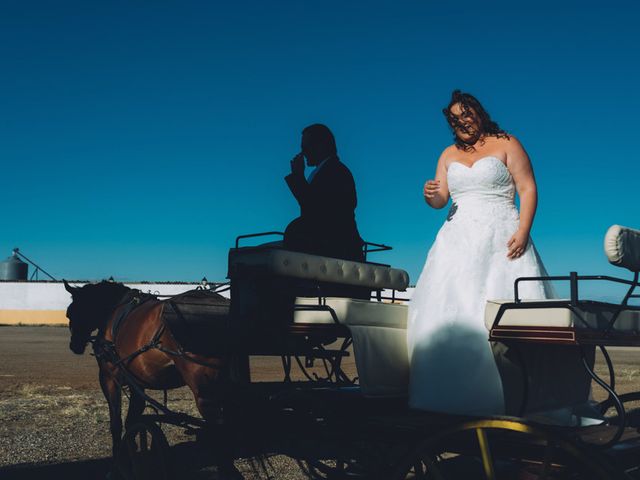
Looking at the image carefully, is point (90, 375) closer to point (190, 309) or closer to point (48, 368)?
point (48, 368)

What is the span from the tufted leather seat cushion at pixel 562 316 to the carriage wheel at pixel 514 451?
0.53 metres

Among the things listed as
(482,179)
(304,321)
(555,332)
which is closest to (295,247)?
(304,321)

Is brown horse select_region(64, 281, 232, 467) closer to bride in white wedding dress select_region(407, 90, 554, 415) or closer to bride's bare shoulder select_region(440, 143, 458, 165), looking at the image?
bride in white wedding dress select_region(407, 90, 554, 415)

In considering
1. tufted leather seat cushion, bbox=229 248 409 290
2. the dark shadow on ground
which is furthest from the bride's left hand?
the dark shadow on ground

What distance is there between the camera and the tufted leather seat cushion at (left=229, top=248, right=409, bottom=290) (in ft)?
14.3

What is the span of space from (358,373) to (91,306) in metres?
4.50

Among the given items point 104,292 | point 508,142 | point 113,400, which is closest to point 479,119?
point 508,142

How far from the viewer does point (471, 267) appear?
13.1 ft

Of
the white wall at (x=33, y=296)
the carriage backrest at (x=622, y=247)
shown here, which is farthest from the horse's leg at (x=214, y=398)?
the white wall at (x=33, y=296)

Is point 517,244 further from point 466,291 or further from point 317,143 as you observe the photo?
point 317,143

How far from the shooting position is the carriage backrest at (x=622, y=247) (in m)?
3.23

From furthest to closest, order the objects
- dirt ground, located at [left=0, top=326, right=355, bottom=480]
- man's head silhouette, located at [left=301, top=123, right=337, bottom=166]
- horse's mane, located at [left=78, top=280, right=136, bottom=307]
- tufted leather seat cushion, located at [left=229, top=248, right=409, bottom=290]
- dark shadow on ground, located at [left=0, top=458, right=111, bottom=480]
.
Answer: horse's mane, located at [left=78, top=280, right=136, bottom=307] < dirt ground, located at [left=0, top=326, right=355, bottom=480] < dark shadow on ground, located at [left=0, top=458, right=111, bottom=480] < man's head silhouette, located at [left=301, top=123, right=337, bottom=166] < tufted leather seat cushion, located at [left=229, top=248, right=409, bottom=290]

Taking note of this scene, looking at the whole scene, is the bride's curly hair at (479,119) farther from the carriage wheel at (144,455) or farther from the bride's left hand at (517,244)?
the carriage wheel at (144,455)

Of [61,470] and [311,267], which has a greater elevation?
[311,267]
